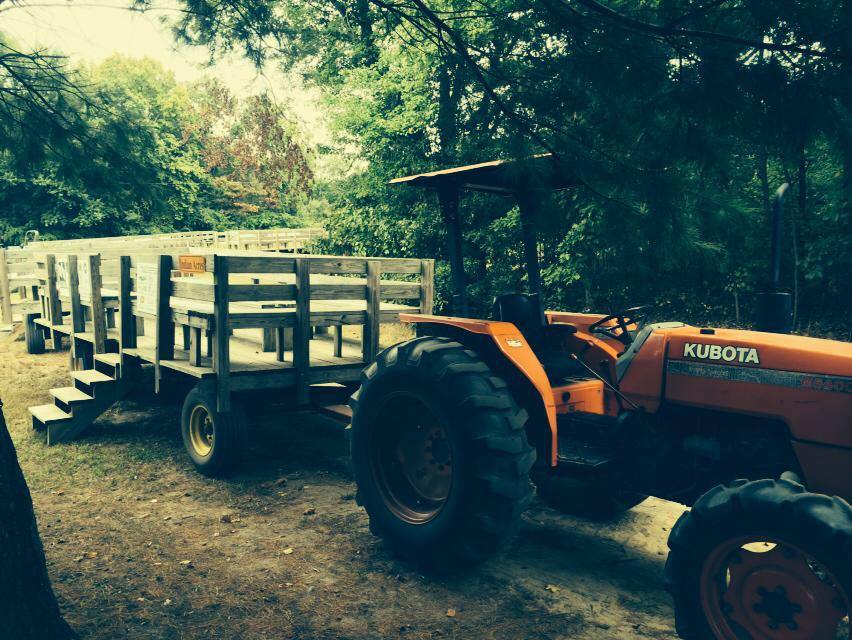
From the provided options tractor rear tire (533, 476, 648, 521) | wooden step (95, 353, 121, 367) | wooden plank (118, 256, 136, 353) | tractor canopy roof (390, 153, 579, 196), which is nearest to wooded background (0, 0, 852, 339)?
tractor canopy roof (390, 153, 579, 196)

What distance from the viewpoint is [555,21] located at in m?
2.98

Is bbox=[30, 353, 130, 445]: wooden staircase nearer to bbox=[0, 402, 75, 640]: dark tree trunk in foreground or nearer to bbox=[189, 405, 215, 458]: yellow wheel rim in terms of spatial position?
bbox=[189, 405, 215, 458]: yellow wheel rim

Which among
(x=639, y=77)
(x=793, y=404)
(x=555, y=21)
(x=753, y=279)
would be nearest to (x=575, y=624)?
(x=793, y=404)

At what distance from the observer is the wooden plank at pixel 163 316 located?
18.2 ft

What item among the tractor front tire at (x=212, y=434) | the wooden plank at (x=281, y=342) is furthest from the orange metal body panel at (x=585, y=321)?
the tractor front tire at (x=212, y=434)

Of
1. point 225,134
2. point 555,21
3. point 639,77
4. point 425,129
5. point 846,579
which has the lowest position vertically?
point 846,579

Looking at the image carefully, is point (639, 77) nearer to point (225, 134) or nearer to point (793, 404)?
point (793, 404)

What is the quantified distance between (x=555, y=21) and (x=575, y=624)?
2743 mm

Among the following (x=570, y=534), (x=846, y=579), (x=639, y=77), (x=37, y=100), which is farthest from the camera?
(x=37, y=100)

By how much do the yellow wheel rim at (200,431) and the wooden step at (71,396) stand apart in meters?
1.34

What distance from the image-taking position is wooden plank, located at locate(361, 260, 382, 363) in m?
5.64

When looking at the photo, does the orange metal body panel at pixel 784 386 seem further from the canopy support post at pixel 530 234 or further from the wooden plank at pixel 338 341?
the wooden plank at pixel 338 341

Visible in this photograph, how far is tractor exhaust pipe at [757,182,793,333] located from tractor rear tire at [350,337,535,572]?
1.32 meters

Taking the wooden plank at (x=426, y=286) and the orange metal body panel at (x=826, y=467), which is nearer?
the orange metal body panel at (x=826, y=467)
